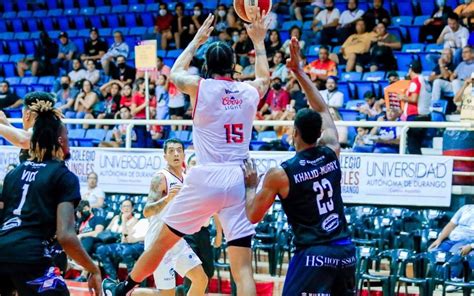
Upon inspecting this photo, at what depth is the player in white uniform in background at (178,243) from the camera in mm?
9141

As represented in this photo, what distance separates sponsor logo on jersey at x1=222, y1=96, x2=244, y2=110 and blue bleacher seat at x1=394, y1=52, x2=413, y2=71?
9.87 m

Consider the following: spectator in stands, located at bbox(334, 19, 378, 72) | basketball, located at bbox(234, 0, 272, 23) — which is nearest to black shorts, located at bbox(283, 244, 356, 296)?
basketball, located at bbox(234, 0, 272, 23)

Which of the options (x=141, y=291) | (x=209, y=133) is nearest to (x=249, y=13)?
(x=209, y=133)

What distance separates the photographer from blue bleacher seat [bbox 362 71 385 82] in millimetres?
16067

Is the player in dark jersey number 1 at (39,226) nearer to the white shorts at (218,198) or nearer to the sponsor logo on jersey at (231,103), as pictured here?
the white shorts at (218,198)

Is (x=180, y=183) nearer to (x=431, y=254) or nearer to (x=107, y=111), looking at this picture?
(x=431, y=254)

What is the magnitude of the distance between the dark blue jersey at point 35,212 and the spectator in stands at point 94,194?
878cm

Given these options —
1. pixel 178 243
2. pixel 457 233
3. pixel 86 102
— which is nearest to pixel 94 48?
pixel 86 102

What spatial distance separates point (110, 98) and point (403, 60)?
5600mm

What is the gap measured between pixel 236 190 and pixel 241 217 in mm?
213

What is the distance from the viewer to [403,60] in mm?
16484

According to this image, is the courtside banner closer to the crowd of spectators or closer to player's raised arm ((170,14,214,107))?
the crowd of spectators

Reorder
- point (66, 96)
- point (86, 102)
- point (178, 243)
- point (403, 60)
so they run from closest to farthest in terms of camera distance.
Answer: point (178, 243) < point (403, 60) < point (86, 102) < point (66, 96)

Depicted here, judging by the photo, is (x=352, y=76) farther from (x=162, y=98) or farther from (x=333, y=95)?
(x=162, y=98)
